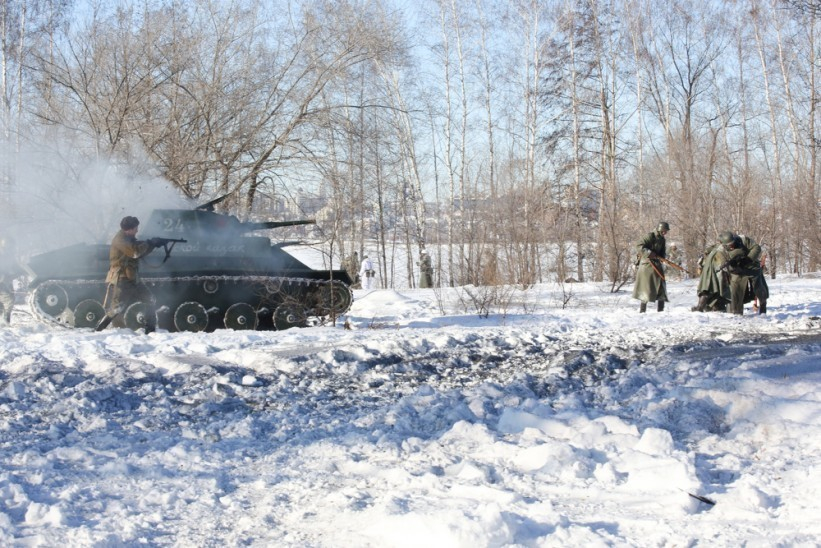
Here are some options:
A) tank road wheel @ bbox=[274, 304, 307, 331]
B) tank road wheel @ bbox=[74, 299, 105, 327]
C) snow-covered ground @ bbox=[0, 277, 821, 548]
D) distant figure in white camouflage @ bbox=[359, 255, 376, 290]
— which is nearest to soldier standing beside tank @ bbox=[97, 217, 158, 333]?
snow-covered ground @ bbox=[0, 277, 821, 548]

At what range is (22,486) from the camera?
4152mm

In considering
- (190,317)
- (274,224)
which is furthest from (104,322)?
(274,224)

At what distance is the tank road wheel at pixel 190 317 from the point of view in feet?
43.4

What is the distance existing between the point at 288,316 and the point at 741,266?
22.9 ft

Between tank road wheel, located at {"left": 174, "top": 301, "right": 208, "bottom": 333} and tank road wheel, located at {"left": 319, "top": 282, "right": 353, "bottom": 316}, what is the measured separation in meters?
1.77

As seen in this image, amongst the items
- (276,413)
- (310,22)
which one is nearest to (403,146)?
(310,22)

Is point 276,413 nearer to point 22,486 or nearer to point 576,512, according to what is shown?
point 22,486

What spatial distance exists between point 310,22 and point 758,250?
36.0 feet

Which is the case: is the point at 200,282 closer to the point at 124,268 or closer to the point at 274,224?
the point at 274,224

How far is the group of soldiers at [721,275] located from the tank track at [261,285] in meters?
4.76

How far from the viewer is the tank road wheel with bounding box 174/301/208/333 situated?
13242 mm

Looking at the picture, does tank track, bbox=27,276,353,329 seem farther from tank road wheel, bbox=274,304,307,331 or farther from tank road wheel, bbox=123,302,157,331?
tank road wheel, bbox=123,302,157,331

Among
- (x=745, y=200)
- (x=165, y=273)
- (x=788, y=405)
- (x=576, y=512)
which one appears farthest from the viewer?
(x=745, y=200)

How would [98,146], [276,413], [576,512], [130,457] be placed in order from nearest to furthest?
[576,512], [130,457], [276,413], [98,146]
